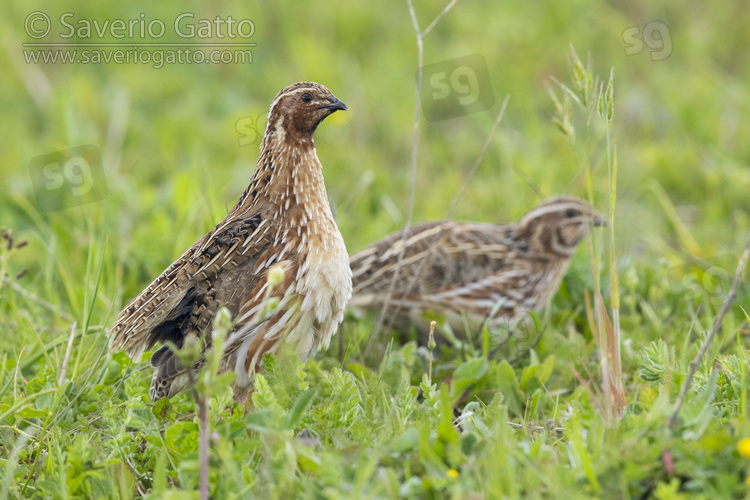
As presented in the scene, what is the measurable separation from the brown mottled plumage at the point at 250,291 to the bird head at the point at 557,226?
2495 mm

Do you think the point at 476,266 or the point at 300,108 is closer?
the point at 300,108

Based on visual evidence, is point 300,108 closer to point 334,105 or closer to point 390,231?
point 334,105

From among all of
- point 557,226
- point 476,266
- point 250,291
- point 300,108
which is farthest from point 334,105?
point 557,226

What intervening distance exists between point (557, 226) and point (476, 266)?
28.3 inches

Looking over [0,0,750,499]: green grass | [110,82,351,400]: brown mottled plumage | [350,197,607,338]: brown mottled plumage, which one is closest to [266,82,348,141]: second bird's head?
[110,82,351,400]: brown mottled plumage

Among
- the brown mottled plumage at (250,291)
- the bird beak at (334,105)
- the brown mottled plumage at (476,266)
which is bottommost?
the brown mottled plumage at (476,266)

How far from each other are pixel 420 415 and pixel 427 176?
4.32 m

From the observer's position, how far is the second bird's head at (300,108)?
4.79m

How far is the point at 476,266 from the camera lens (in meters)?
6.58

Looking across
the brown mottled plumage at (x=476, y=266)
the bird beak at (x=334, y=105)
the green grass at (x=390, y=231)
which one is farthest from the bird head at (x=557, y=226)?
the bird beak at (x=334, y=105)

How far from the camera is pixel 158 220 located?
6.50 meters

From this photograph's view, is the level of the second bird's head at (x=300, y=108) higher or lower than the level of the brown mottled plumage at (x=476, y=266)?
higher

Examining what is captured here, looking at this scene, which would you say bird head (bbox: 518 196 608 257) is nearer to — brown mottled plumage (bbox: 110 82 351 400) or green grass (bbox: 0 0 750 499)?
green grass (bbox: 0 0 750 499)

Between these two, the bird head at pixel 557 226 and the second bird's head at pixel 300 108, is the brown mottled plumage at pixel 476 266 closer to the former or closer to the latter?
the bird head at pixel 557 226
